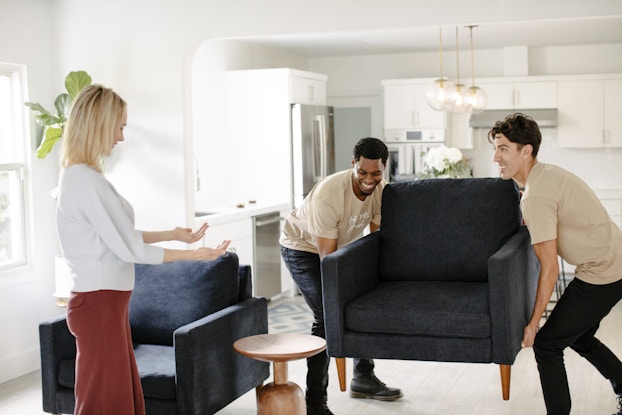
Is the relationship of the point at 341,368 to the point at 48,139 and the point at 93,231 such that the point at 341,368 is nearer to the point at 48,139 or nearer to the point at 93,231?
the point at 93,231

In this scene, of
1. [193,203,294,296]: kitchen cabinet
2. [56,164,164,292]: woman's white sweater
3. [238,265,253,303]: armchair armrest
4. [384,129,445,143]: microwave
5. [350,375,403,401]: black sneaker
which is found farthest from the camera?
[384,129,445,143]: microwave

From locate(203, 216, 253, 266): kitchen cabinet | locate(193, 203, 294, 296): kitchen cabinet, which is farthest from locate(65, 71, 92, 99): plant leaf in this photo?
locate(203, 216, 253, 266): kitchen cabinet

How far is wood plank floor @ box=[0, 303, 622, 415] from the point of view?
4195mm

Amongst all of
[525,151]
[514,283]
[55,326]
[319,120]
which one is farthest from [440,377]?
[319,120]

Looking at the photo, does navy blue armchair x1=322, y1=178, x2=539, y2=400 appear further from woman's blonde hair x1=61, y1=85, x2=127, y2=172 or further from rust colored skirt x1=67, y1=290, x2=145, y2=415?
woman's blonde hair x1=61, y1=85, x2=127, y2=172

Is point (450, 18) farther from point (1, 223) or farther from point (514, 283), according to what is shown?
point (1, 223)

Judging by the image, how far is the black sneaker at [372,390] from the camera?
14.3 ft

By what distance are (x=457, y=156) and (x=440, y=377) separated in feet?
6.26

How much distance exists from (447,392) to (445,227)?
1.02m

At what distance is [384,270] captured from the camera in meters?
4.18

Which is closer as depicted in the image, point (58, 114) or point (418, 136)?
point (58, 114)

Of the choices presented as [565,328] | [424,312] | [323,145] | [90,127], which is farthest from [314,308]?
[323,145]

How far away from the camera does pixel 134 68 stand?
17.0 feet

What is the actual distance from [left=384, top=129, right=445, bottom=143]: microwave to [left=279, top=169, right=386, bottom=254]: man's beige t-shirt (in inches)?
205
